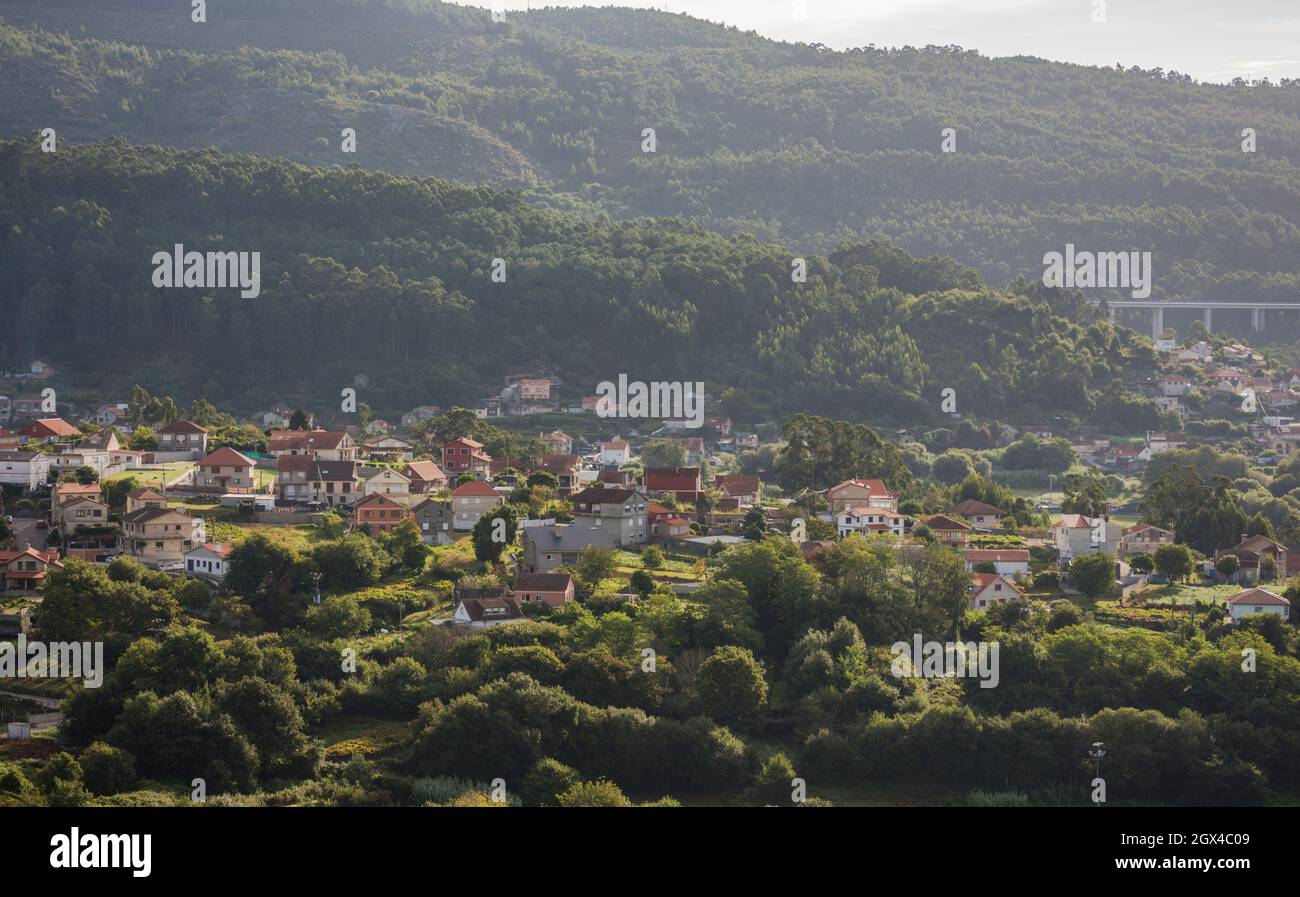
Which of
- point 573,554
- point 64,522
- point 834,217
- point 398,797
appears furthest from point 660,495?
point 834,217

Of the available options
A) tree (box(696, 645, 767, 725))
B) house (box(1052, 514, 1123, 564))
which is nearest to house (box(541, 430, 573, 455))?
house (box(1052, 514, 1123, 564))

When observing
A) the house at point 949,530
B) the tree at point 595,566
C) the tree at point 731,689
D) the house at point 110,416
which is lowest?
the tree at point 731,689

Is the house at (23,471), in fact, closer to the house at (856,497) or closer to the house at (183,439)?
the house at (183,439)

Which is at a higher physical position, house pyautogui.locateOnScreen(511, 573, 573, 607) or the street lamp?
house pyautogui.locateOnScreen(511, 573, 573, 607)

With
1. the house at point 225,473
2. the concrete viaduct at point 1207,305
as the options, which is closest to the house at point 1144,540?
the house at point 225,473

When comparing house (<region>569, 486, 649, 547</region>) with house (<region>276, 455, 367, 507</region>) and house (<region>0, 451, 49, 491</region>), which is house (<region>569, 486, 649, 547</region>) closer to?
house (<region>276, 455, 367, 507</region>)

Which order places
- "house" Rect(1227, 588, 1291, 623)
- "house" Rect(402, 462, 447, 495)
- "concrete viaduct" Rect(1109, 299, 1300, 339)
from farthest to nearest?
"concrete viaduct" Rect(1109, 299, 1300, 339) < "house" Rect(402, 462, 447, 495) < "house" Rect(1227, 588, 1291, 623)

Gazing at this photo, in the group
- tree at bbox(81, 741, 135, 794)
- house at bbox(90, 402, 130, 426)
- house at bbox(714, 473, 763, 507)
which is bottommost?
tree at bbox(81, 741, 135, 794)
